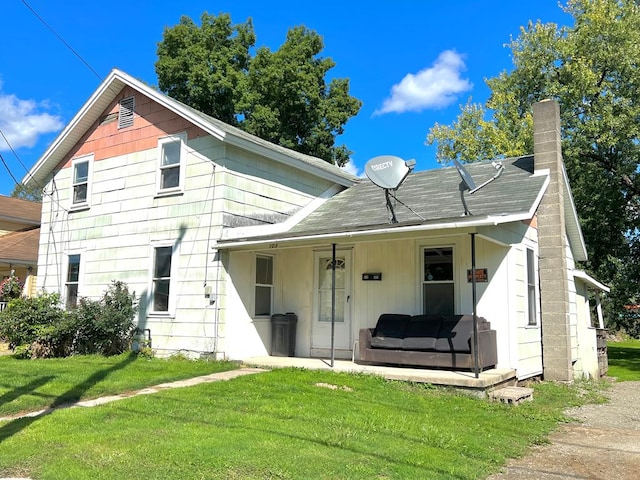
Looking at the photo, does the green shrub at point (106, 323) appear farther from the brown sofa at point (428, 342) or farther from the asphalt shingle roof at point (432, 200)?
the brown sofa at point (428, 342)

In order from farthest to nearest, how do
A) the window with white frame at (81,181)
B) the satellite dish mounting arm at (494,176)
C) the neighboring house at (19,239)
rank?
the neighboring house at (19,239) → the window with white frame at (81,181) → the satellite dish mounting arm at (494,176)

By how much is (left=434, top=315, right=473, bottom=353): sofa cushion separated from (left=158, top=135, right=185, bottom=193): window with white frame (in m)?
6.63

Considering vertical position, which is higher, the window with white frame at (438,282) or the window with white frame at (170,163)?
the window with white frame at (170,163)

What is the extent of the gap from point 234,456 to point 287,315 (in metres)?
7.15

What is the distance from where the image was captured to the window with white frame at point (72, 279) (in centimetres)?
1427

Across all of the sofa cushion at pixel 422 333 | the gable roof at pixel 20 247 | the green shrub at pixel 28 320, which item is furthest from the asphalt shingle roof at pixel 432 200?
the gable roof at pixel 20 247

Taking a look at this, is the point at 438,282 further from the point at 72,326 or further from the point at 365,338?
the point at 72,326

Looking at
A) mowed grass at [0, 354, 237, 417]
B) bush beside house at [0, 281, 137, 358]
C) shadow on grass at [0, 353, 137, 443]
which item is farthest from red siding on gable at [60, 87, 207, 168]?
shadow on grass at [0, 353, 137, 443]

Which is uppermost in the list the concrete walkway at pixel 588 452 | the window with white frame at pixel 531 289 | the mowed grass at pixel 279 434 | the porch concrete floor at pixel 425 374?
the window with white frame at pixel 531 289

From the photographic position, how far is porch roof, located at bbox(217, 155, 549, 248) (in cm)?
909

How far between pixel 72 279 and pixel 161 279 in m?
3.62

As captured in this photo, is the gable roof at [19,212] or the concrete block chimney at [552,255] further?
the gable roof at [19,212]

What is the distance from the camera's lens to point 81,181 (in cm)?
1470

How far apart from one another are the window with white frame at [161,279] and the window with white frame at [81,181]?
3.34 m
